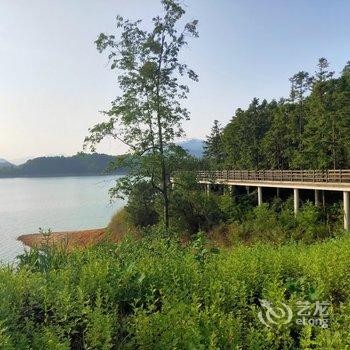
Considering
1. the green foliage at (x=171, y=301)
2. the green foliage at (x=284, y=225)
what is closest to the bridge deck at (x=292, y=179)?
the green foliage at (x=284, y=225)

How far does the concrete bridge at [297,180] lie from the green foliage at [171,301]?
19.2 meters

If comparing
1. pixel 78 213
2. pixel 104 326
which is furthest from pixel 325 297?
pixel 78 213

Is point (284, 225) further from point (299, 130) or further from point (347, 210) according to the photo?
point (299, 130)

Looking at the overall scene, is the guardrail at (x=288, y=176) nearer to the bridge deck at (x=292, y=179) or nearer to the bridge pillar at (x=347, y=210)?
the bridge deck at (x=292, y=179)

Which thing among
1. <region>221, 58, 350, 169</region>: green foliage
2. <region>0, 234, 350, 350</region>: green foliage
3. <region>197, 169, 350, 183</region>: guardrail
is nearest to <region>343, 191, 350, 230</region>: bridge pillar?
<region>197, 169, 350, 183</region>: guardrail

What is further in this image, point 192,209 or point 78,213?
point 78,213

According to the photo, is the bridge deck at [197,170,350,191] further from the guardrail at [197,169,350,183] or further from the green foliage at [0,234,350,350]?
the green foliage at [0,234,350,350]

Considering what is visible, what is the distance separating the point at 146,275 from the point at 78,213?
63.9m

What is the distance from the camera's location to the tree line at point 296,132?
33344mm

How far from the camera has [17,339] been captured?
10.0ft

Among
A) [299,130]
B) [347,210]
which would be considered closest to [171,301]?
[347,210]

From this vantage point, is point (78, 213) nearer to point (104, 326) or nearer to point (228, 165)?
point (228, 165)

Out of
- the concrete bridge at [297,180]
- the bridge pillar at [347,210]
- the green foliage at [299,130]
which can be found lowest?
the bridge pillar at [347,210]

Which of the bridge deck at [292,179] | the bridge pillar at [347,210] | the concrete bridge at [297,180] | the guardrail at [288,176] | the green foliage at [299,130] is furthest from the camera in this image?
the green foliage at [299,130]
